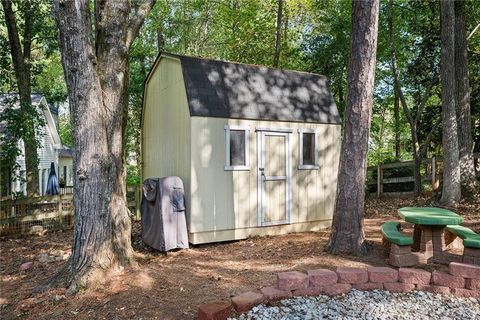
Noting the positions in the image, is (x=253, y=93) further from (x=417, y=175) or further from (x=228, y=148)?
(x=417, y=175)

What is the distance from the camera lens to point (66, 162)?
75.3ft

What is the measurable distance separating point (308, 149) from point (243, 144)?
1.65 m

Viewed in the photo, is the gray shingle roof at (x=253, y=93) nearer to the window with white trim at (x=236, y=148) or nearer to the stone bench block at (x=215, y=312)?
the window with white trim at (x=236, y=148)

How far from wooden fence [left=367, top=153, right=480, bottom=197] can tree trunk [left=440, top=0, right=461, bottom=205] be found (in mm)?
2339

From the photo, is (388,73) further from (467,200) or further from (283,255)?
(283,255)

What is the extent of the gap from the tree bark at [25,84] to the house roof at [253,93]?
443 cm

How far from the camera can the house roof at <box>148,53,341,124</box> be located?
6.53m

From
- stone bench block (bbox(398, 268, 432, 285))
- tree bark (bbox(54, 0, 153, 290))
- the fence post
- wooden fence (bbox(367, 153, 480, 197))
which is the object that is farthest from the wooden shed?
the fence post

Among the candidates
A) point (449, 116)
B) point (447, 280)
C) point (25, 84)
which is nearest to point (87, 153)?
point (447, 280)

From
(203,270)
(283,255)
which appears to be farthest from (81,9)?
(283,255)

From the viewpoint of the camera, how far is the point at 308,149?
7.69 metres

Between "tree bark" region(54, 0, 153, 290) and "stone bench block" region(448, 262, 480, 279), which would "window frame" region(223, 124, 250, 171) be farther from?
"stone bench block" region(448, 262, 480, 279)

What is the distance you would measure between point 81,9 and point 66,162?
69.4ft

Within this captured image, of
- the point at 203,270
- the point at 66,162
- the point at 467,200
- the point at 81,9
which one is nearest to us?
the point at 81,9
